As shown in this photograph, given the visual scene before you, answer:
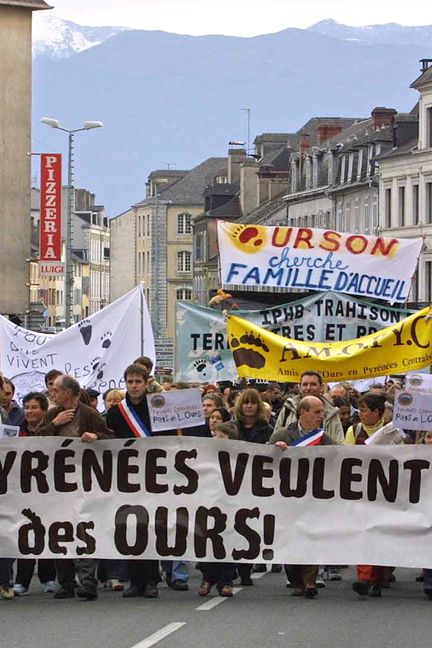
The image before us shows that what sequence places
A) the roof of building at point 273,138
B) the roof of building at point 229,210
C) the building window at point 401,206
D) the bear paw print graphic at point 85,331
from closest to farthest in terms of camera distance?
the bear paw print graphic at point 85,331, the building window at point 401,206, the roof of building at point 229,210, the roof of building at point 273,138

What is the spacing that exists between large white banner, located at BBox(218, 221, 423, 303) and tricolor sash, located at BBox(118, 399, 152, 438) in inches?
214

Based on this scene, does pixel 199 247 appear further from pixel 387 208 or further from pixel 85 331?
pixel 85 331

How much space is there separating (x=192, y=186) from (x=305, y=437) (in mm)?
127530

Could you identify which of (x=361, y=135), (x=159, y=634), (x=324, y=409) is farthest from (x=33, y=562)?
(x=361, y=135)

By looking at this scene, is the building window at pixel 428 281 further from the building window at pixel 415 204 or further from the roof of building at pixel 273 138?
the roof of building at pixel 273 138

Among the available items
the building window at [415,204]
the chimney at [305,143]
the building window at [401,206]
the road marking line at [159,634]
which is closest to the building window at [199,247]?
the chimney at [305,143]

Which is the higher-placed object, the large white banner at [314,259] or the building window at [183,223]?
the building window at [183,223]

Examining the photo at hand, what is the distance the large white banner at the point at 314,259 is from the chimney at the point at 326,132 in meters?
77.7

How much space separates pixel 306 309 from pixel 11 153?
42.6 m

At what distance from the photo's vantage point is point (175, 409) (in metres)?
15.0

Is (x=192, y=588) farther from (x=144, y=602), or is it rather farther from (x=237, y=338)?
(x=237, y=338)

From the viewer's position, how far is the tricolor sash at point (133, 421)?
600 inches

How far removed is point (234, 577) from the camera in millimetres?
15547

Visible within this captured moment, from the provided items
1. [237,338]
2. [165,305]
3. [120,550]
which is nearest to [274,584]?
[120,550]
